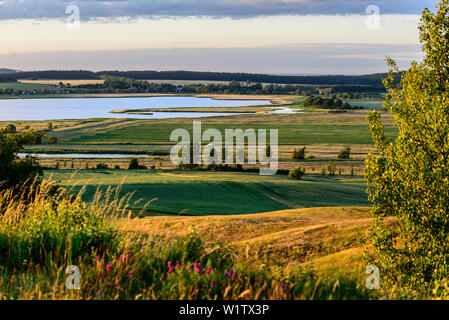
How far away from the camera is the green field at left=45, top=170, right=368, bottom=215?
149ft

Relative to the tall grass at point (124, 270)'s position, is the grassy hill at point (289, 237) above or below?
below

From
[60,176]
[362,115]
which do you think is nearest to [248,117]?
[362,115]

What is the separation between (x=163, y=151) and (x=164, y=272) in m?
97.2

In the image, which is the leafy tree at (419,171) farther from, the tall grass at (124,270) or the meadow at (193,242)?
the tall grass at (124,270)

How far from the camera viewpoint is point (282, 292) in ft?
20.5

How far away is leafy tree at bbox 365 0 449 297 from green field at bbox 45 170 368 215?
84.9 feet

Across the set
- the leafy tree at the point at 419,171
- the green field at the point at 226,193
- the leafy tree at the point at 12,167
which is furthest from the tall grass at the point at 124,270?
the green field at the point at 226,193

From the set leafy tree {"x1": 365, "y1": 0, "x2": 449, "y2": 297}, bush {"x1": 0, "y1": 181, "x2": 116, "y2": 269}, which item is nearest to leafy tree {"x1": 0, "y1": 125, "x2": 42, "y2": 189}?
leafy tree {"x1": 365, "y1": 0, "x2": 449, "y2": 297}

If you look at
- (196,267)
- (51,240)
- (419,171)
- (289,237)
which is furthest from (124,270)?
(289,237)

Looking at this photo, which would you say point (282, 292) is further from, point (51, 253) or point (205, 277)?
point (51, 253)

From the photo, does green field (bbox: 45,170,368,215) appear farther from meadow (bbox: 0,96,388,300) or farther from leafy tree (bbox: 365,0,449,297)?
leafy tree (bbox: 365,0,449,297)

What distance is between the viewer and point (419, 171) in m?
15.4

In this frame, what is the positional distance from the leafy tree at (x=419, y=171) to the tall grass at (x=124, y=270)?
319 inches

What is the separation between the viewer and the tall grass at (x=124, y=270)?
6.41m
